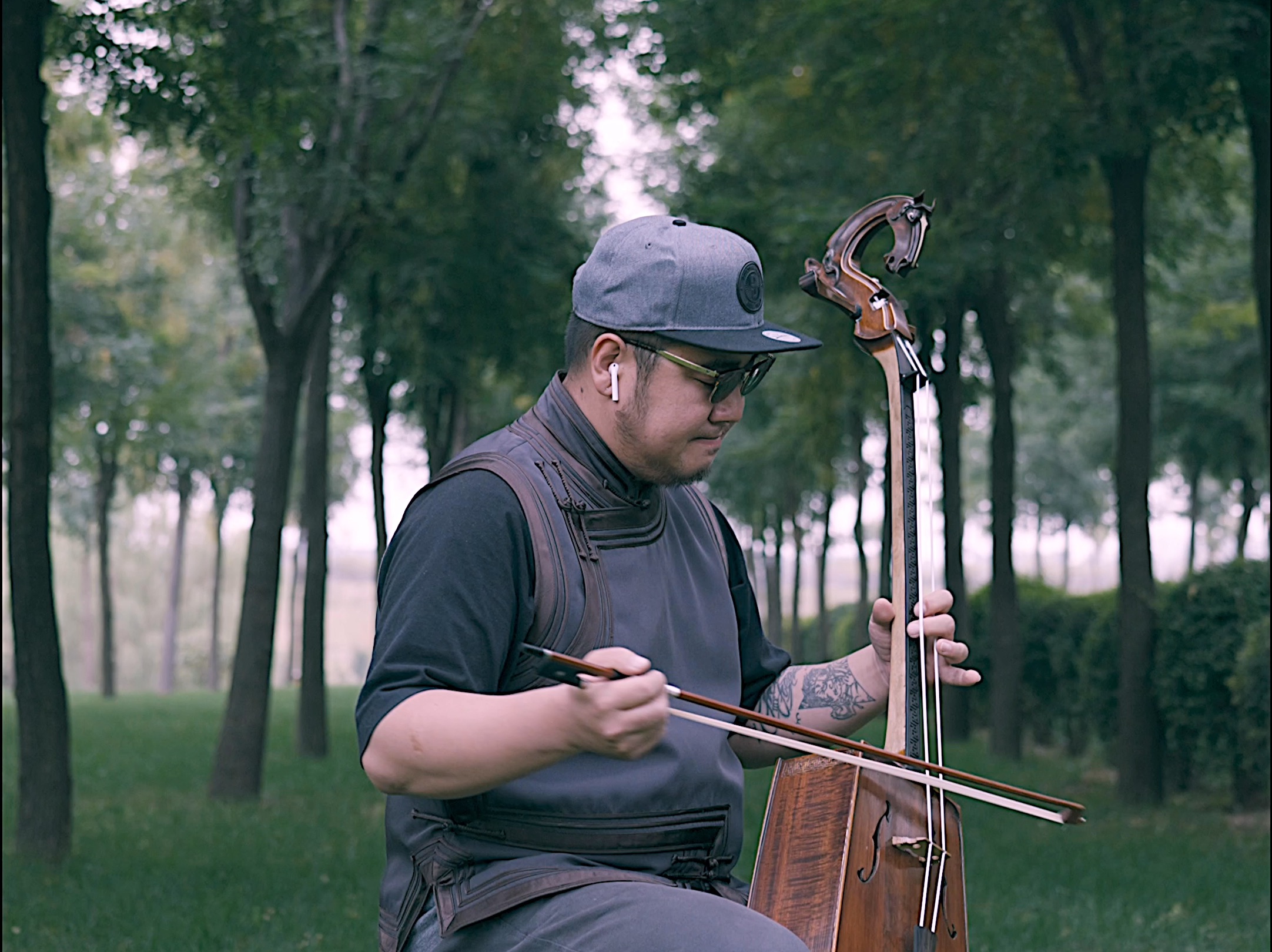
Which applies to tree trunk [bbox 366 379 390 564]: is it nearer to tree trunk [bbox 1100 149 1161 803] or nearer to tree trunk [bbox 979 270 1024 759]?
tree trunk [bbox 979 270 1024 759]

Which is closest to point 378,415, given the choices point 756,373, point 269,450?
point 269,450

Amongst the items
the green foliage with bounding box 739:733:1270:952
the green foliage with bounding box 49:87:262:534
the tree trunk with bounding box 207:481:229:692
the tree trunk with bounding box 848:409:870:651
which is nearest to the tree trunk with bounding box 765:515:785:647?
the tree trunk with bounding box 848:409:870:651

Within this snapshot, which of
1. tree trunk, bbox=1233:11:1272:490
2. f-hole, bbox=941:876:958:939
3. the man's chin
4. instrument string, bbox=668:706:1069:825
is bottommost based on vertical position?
f-hole, bbox=941:876:958:939

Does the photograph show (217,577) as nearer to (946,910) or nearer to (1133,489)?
(1133,489)

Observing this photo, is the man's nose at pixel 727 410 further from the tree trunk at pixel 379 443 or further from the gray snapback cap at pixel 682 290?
the tree trunk at pixel 379 443

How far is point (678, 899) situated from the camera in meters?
2.36

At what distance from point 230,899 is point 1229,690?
7712mm

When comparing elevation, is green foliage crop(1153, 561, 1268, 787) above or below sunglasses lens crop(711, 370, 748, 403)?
below

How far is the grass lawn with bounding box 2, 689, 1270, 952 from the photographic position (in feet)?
21.6

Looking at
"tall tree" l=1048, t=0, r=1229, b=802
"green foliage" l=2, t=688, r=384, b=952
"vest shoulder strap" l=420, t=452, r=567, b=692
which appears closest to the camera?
"vest shoulder strap" l=420, t=452, r=567, b=692

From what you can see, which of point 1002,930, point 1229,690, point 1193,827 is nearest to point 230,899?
point 1002,930

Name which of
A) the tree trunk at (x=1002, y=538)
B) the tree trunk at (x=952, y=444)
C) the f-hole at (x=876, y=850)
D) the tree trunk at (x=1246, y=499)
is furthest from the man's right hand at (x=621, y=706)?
the tree trunk at (x=1246, y=499)

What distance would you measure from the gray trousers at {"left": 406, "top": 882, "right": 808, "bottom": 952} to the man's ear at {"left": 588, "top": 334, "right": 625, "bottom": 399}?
877 millimetres

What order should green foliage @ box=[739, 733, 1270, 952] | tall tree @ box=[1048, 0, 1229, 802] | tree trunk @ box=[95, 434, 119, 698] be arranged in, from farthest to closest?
1. tree trunk @ box=[95, 434, 119, 698]
2. tall tree @ box=[1048, 0, 1229, 802]
3. green foliage @ box=[739, 733, 1270, 952]
